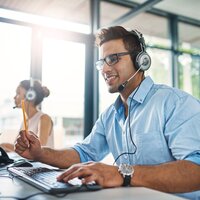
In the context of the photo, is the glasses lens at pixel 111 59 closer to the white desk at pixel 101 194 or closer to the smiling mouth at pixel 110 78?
the smiling mouth at pixel 110 78

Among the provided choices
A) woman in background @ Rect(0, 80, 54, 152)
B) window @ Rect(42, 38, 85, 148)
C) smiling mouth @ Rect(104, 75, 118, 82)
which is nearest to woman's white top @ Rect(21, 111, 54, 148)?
woman in background @ Rect(0, 80, 54, 152)

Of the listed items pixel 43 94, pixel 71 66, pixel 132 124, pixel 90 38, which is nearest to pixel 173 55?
pixel 90 38

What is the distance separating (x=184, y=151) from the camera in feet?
3.38

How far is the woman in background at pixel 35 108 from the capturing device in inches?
96.5

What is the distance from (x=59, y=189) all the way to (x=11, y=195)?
0.12m

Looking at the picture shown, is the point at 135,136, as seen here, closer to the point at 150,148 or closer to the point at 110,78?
the point at 150,148

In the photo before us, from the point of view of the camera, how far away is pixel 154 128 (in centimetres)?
119

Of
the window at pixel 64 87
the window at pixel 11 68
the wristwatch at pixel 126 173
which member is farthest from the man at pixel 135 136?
the window at pixel 64 87

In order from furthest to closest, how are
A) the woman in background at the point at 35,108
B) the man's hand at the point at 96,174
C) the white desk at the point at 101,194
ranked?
1. the woman in background at the point at 35,108
2. the man's hand at the point at 96,174
3. the white desk at the point at 101,194

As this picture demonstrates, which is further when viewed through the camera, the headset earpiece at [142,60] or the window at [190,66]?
the window at [190,66]

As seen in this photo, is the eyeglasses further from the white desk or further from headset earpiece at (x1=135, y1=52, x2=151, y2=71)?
the white desk

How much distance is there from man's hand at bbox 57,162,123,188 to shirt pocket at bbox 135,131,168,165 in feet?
1.21

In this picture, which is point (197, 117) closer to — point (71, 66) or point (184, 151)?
point (184, 151)

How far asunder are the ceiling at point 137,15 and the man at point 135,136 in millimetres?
2143
